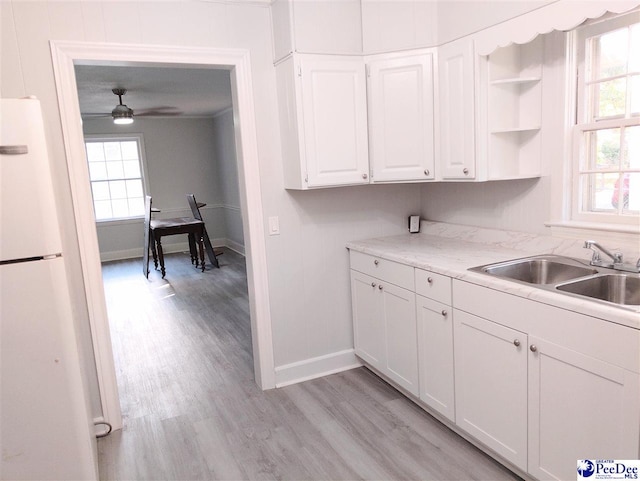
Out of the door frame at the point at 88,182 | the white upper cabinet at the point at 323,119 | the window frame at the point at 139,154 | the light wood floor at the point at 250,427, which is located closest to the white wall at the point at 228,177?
the window frame at the point at 139,154

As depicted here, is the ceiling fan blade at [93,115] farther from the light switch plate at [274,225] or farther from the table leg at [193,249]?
the light switch plate at [274,225]

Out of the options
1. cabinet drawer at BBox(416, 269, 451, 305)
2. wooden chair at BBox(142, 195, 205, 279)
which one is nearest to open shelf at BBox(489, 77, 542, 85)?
cabinet drawer at BBox(416, 269, 451, 305)

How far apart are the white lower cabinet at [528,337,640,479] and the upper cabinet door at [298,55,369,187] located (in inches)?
58.4

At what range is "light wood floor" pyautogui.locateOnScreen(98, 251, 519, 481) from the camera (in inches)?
87.9

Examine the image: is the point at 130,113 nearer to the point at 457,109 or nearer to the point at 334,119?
the point at 334,119

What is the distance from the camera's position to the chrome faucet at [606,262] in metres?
2.01

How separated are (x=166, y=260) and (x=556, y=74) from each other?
666 centimetres

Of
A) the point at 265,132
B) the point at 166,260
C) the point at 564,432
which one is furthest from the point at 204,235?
the point at 564,432

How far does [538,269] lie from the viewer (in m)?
2.35

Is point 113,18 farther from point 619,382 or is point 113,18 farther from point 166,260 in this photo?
point 166,260

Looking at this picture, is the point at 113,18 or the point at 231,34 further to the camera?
the point at 231,34

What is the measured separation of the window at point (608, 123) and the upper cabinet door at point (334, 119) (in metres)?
1.17

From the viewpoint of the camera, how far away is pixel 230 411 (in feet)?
9.17

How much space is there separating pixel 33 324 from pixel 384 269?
5.90 ft
